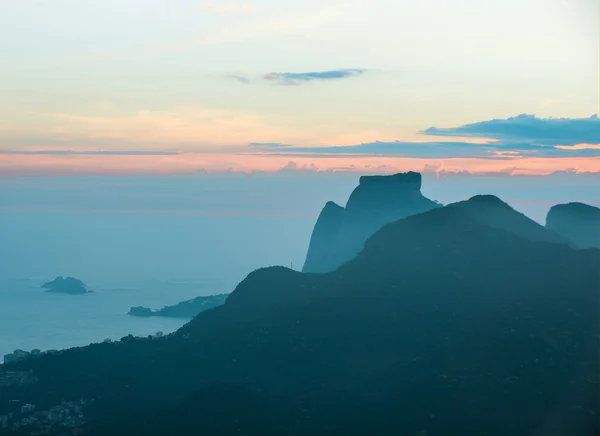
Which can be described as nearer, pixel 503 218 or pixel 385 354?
pixel 385 354

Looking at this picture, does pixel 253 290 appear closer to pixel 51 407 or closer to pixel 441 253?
pixel 441 253

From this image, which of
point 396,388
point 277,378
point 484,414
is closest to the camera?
point 484,414

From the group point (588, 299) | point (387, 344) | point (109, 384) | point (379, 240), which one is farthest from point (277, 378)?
point (588, 299)

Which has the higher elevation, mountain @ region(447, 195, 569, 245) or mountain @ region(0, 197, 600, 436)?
mountain @ region(447, 195, 569, 245)

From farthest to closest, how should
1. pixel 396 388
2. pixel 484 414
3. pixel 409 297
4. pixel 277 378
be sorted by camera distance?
pixel 409 297
pixel 277 378
pixel 396 388
pixel 484 414

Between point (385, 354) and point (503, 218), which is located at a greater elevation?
point (503, 218)

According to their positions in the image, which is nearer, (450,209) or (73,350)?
(73,350)

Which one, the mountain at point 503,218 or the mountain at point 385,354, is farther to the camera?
the mountain at point 503,218

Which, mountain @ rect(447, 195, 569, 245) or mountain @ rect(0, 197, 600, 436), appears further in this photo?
mountain @ rect(447, 195, 569, 245)
